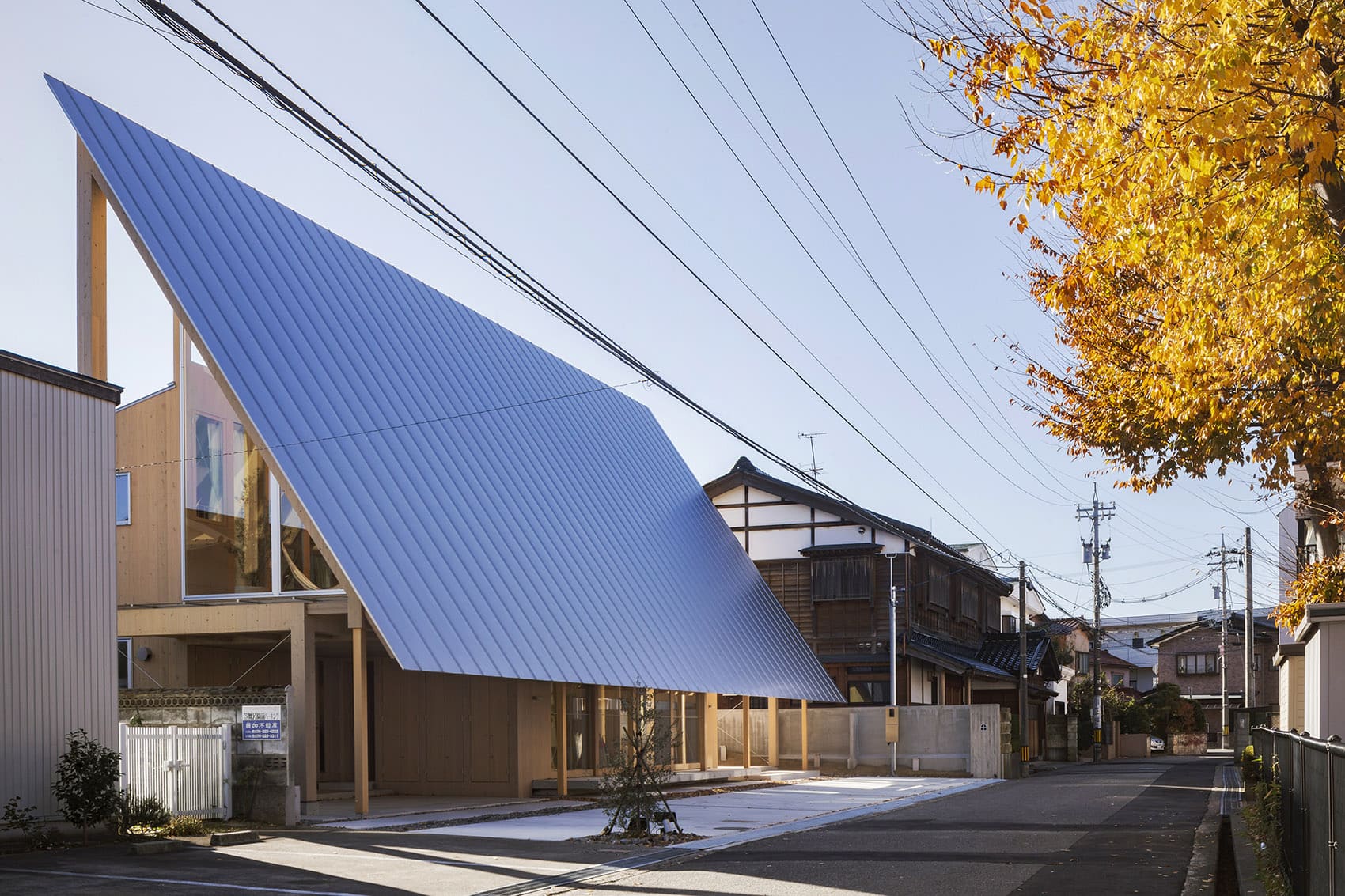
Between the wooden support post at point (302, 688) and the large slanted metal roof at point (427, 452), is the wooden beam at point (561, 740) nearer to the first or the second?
the large slanted metal roof at point (427, 452)

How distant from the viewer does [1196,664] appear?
287 feet

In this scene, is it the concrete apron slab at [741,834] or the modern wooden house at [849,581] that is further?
the modern wooden house at [849,581]

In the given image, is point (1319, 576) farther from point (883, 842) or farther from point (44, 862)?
point (44, 862)

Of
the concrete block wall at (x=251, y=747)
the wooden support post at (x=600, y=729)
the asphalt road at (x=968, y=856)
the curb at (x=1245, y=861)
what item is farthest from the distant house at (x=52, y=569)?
the curb at (x=1245, y=861)

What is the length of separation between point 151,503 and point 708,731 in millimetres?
15415

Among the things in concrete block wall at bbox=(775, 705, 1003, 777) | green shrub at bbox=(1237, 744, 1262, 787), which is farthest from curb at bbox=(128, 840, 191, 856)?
concrete block wall at bbox=(775, 705, 1003, 777)

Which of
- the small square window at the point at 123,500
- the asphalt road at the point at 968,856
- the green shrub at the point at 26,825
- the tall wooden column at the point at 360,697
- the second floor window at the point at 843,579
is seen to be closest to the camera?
the asphalt road at the point at 968,856

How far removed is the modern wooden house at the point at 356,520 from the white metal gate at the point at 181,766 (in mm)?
1732

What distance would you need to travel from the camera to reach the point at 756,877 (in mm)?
12586

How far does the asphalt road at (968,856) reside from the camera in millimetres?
12047

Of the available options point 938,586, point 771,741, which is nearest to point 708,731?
point 771,741

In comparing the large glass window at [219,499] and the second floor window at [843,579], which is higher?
the large glass window at [219,499]

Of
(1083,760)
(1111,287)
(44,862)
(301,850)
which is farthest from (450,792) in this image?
(1083,760)

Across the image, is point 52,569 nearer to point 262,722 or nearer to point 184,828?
point 262,722
